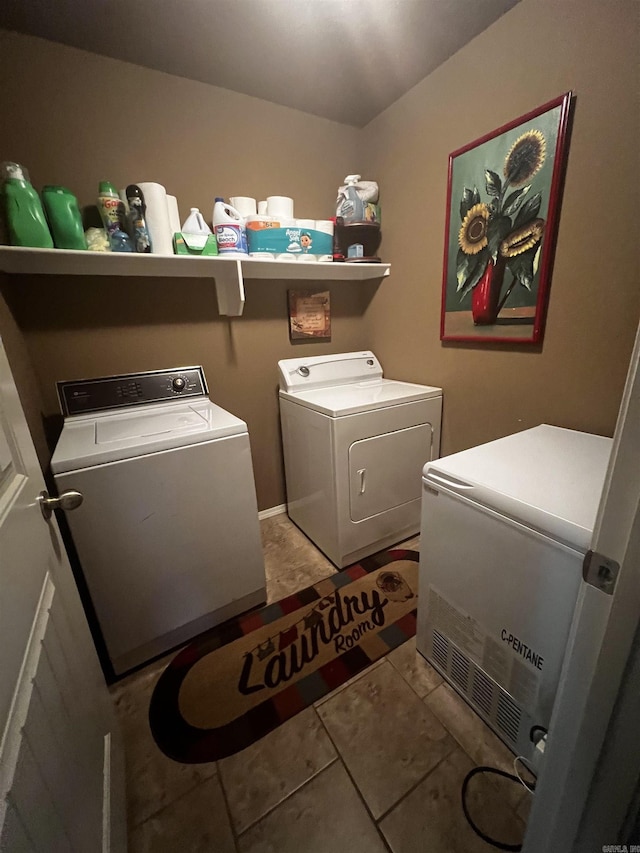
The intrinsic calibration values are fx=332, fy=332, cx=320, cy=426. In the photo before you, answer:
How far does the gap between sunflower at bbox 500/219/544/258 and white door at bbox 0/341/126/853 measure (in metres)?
1.85

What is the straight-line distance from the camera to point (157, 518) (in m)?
1.28

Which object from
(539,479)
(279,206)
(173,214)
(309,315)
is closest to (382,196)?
(279,206)

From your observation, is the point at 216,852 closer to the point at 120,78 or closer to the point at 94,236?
the point at 94,236

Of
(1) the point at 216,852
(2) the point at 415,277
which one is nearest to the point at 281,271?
(2) the point at 415,277

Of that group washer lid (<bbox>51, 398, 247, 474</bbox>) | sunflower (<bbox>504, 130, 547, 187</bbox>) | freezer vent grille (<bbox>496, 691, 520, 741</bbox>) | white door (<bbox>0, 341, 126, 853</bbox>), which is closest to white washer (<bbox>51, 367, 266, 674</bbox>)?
washer lid (<bbox>51, 398, 247, 474</bbox>)

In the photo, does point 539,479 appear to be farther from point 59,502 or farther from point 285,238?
point 285,238

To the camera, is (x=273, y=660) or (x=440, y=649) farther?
(x=273, y=660)

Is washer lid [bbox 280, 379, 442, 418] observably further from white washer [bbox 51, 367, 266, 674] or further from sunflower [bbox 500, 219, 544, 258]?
sunflower [bbox 500, 219, 544, 258]

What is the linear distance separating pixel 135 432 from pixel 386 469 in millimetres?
1245

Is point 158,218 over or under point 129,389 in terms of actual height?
over

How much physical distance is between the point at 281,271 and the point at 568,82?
1.41 m

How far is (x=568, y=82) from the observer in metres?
1.23

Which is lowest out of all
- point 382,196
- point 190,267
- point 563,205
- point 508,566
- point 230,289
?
point 508,566

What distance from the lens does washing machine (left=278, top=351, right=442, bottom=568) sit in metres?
1.71
